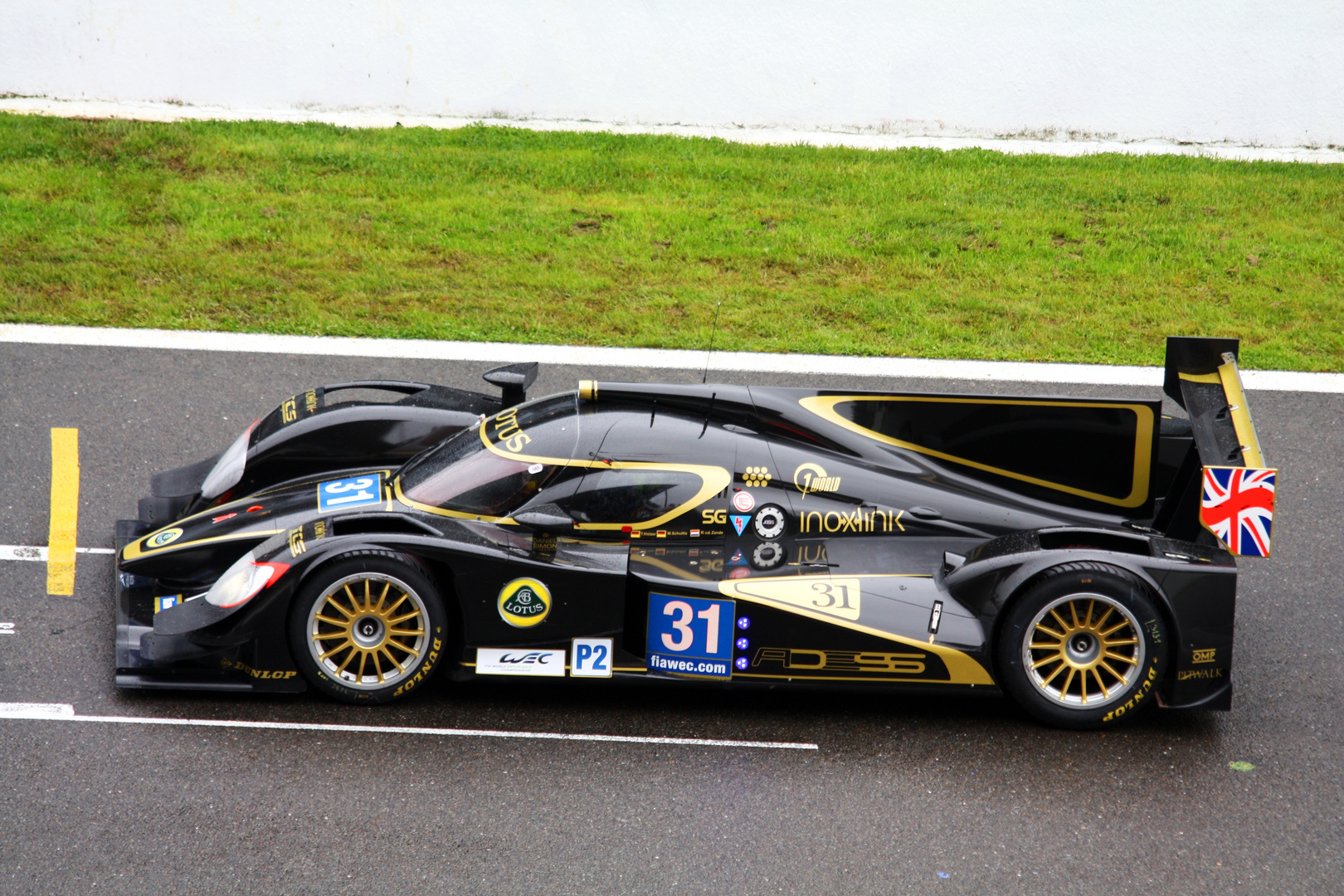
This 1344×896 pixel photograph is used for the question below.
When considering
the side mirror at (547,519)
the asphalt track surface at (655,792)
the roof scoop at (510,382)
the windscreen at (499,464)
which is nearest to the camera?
the asphalt track surface at (655,792)

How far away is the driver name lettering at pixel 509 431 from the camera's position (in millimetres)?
5324

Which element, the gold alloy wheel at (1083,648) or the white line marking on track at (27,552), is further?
the white line marking on track at (27,552)

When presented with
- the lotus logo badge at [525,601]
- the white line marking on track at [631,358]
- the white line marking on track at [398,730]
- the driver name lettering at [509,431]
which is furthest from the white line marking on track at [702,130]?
the white line marking on track at [398,730]

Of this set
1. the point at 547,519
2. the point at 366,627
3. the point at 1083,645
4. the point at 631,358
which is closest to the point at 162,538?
the point at 366,627

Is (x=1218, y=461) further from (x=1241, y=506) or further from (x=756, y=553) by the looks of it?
(x=756, y=553)

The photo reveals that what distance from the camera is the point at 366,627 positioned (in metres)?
4.86

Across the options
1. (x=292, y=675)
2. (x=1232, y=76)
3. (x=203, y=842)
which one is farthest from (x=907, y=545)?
(x=1232, y=76)

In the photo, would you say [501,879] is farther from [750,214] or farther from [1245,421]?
[750,214]

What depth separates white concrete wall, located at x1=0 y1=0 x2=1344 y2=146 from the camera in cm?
1312

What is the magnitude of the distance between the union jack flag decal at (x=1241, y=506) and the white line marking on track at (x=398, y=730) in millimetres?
1887

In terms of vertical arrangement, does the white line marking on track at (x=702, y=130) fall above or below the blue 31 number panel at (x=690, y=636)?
above

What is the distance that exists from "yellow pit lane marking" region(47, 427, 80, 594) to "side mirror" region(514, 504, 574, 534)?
8.06 feet

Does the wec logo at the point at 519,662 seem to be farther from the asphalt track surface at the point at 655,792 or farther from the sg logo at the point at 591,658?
the asphalt track surface at the point at 655,792

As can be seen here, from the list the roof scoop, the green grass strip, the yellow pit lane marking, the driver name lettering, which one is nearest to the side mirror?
the driver name lettering
